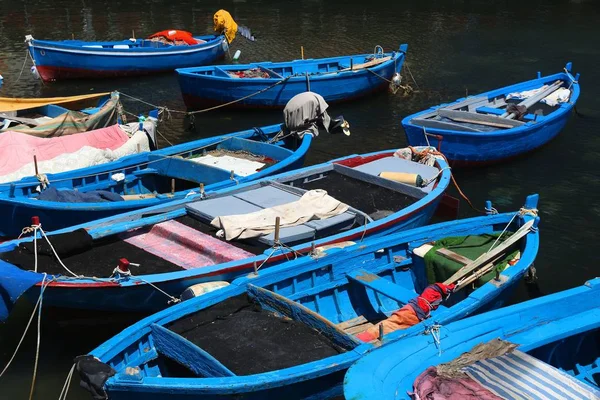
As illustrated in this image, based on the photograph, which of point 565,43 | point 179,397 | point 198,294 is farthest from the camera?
point 565,43

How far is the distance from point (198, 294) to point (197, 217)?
2.78 metres

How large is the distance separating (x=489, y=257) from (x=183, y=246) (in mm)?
4970

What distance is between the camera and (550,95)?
21.3m

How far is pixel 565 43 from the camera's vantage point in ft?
115

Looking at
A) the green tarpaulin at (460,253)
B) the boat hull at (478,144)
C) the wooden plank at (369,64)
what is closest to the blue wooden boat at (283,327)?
the green tarpaulin at (460,253)

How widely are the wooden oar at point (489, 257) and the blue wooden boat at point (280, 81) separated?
12874mm

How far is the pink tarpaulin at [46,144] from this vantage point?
15.4m

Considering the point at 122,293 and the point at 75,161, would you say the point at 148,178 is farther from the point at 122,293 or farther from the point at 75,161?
the point at 122,293

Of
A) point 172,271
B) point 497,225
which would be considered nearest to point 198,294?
point 172,271

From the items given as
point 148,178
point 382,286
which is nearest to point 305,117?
point 148,178

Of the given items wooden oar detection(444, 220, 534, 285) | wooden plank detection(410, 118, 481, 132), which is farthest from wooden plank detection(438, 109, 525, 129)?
wooden oar detection(444, 220, 534, 285)

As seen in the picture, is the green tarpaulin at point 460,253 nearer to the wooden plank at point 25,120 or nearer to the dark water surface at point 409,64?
the dark water surface at point 409,64

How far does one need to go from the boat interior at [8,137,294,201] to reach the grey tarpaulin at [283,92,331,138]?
3.54 feet

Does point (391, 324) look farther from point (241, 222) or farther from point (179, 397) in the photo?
point (241, 222)
